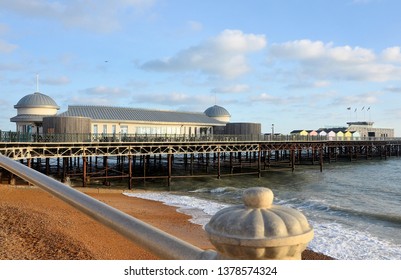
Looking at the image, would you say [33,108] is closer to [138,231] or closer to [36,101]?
[36,101]

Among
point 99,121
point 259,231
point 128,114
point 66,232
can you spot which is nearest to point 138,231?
point 259,231

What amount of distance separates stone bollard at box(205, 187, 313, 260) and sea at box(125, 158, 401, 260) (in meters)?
13.0

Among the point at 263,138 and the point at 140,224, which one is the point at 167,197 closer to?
the point at 263,138

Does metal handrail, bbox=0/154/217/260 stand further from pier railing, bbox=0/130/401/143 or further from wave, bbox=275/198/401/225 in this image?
pier railing, bbox=0/130/401/143

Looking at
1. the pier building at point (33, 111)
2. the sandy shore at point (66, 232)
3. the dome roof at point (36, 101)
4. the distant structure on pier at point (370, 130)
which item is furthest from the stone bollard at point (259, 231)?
the distant structure on pier at point (370, 130)

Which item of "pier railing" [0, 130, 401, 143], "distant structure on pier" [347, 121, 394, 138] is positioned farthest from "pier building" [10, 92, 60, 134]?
"distant structure on pier" [347, 121, 394, 138]

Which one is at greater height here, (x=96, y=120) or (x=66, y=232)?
(x=96, y=120)

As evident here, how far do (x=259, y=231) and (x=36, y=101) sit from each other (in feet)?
134

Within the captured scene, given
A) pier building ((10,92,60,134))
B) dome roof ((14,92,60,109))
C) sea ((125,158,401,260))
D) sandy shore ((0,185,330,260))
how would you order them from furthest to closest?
dome roof ((14,92,60,109)) → pier building ((10,92,60,134)) → sea ((125,158,401,260)) → sandy shore ((0,185,330,260))

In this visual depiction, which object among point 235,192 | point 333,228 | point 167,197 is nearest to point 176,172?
point 235,192

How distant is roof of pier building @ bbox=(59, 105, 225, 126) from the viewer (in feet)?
128

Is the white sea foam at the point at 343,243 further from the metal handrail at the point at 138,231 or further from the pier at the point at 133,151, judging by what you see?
the metal handrail at the point at 138,231

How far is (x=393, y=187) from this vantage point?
3800cm

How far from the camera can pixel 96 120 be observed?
37000 mm
